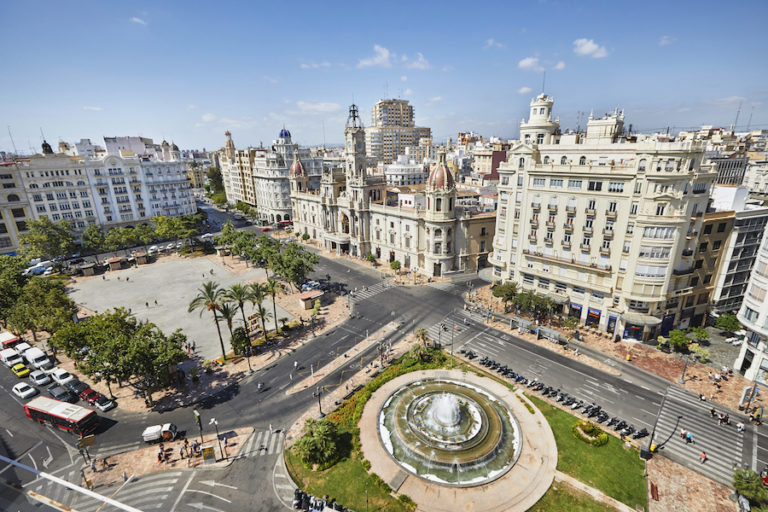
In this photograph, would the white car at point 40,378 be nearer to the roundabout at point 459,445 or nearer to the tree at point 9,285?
the tree at point 9,285

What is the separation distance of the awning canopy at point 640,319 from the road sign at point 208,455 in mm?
62383

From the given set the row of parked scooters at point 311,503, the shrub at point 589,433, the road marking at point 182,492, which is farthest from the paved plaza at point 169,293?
the shrub at point 589,433

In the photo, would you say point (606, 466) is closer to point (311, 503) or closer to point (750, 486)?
point (750, 486)

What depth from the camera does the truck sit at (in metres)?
41.2

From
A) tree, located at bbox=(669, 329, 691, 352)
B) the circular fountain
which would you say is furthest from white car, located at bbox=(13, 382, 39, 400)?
tree, located at bbox=(669, 329, 691, 352)

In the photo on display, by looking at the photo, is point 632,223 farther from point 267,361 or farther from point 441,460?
point 267,361

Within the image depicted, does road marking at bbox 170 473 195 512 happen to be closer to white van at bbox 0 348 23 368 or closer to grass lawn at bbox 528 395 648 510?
grass lawn at bbox 528 395 648 510

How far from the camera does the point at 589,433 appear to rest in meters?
41.7

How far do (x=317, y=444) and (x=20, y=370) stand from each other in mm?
50676

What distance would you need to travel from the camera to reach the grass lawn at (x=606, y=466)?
35375 millimetres

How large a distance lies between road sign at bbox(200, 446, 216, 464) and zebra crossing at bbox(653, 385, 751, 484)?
165 feet

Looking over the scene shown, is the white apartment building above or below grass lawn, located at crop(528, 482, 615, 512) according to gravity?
above

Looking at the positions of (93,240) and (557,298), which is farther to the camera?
(93,240)

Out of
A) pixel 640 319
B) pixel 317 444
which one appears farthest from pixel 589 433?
pixel 317 444
